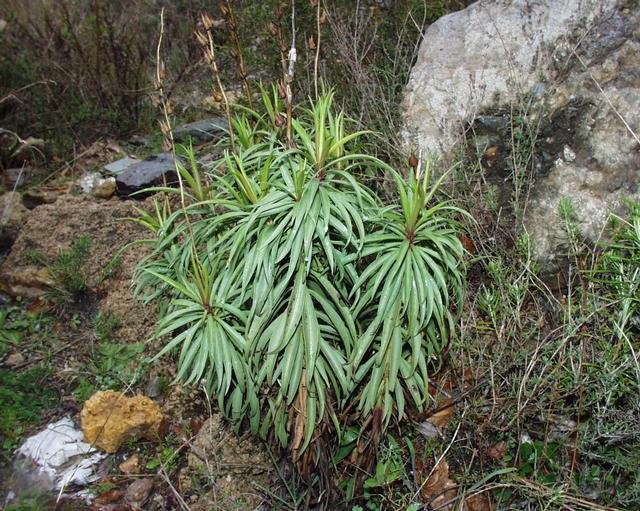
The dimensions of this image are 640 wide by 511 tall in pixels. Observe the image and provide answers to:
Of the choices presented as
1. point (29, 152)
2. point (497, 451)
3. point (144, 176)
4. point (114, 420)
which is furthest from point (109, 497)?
point (29, 152)

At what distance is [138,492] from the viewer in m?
3.63

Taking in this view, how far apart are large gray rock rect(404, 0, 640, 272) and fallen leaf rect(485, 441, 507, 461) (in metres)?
1.10

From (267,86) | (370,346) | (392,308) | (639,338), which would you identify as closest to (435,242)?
(392,308)

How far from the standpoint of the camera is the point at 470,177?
411 cm

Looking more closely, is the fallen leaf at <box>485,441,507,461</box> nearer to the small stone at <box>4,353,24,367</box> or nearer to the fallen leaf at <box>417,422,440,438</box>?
the fallen leaf at <box>417,422,440,438</box>

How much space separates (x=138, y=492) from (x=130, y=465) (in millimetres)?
202

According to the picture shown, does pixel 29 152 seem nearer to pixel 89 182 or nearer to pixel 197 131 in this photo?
pixel 89 182

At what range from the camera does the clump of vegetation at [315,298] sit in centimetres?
283

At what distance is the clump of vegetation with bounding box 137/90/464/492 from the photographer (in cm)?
283

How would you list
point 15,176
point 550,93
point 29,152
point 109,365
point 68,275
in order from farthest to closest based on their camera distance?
point 29,152 < point 15,176 < point 68,275 < point 109,365 < point 550,93

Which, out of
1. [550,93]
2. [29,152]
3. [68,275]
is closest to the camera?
[550,93]

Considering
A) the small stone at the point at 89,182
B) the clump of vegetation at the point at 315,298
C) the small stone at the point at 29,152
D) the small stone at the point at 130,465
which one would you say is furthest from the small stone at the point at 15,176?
the clump of vegetation at the point at 315,298

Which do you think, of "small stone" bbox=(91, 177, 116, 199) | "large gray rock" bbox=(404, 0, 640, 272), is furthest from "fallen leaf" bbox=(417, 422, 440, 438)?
"small stone" bbox=(91, 177, 116, 199)

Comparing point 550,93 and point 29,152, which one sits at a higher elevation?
point 29,152
